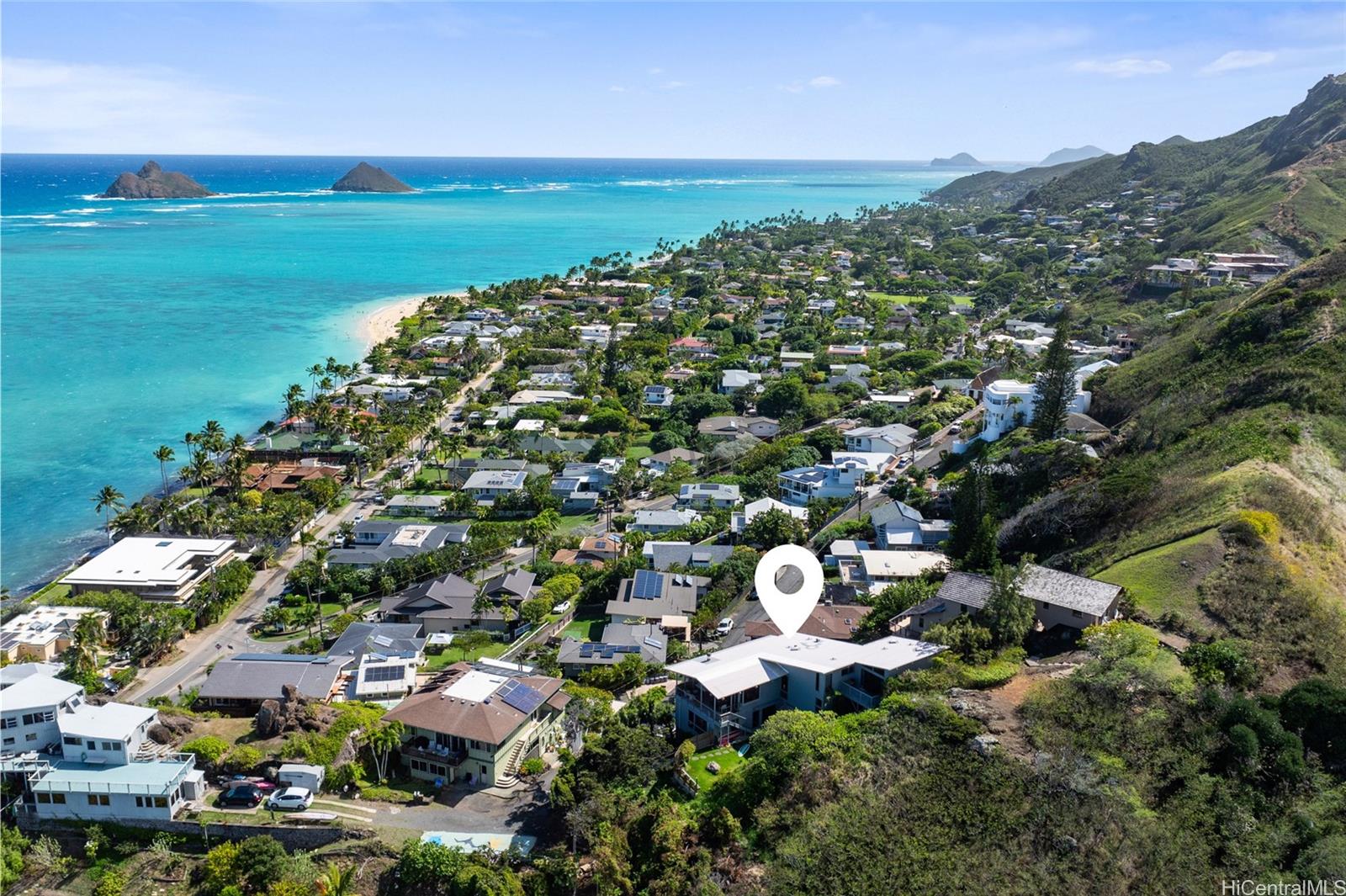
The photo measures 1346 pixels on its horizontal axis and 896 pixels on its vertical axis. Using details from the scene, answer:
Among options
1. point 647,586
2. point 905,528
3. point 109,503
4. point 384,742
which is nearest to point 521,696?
point 384,742

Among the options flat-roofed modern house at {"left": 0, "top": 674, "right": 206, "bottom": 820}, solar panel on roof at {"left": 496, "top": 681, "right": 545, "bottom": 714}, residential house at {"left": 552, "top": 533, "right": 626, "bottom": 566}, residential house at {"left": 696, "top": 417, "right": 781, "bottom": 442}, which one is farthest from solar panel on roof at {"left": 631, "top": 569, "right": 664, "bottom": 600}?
residential house at {"left": 696, "top": 417, "right": 781, "bottom": 442}

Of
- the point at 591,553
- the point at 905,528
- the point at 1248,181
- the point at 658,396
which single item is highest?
the point at 1248,181

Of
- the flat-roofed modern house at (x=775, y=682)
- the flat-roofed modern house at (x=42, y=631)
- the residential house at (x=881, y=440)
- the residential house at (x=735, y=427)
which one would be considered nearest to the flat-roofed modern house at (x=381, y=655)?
the flat-roofed modern house at (x=42, y=631)

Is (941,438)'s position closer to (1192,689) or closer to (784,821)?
(1192,689)

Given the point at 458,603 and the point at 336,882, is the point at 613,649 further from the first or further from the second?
the point at 336,882

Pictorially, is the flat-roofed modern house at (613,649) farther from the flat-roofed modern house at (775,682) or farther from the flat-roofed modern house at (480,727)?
the flat-roofed modern house at (775,682)

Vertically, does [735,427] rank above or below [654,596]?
above

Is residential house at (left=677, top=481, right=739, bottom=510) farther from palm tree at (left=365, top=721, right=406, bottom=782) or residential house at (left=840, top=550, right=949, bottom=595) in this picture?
palm tree at (left=365, top=721, right=406, bottom=782)

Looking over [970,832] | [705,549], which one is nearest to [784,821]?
[970,832]
